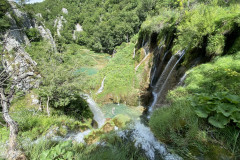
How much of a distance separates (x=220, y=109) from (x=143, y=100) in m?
8.14

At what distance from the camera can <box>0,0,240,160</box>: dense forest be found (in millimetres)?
2139

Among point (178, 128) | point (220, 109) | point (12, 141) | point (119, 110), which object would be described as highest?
point (220, 109)

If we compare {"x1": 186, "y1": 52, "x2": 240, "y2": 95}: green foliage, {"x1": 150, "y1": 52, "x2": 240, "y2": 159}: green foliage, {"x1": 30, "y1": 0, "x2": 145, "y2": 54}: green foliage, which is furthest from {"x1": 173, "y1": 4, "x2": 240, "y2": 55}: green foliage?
{"x1": 30, "y1": 0, "x2": 145, "y2": 54}: green foliage

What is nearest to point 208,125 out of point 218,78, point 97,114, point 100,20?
point 218,78

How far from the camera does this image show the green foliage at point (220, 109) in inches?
77.3

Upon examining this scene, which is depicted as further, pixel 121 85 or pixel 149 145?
pixel 121 85

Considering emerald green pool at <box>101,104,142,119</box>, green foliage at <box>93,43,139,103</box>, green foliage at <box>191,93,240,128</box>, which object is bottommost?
emerald green pool at <box>101,104,142,119</box>

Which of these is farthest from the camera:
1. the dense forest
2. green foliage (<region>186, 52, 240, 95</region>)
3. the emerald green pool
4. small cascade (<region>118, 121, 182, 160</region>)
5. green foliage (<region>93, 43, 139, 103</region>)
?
green foliage (<region>93, 43, 139, 103</region>)

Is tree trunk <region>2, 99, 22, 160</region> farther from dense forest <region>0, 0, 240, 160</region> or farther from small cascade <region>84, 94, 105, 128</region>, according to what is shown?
small cascade <region>84, 94, 105, 128</region>

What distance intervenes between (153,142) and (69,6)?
83.1m

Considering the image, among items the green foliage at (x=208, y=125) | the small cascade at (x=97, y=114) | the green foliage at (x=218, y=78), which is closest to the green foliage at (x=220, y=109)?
the green foliage at (x=208, y=125)

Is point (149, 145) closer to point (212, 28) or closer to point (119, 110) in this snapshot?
point (212, 28)

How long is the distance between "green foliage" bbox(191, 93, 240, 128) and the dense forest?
0.01 meters

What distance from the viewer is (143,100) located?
1009 centimetres
